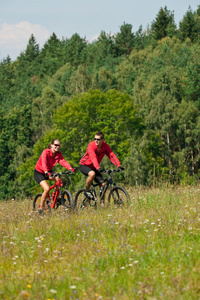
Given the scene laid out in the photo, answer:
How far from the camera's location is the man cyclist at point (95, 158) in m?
8.64

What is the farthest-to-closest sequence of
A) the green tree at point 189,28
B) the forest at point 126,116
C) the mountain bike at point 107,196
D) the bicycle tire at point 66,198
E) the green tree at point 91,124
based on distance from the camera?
the green tree at point 189,28, the forest at point 126,116, the green tree at point 91,124, the bicycle tire at point 66,198, the mountain bike at point 107,196

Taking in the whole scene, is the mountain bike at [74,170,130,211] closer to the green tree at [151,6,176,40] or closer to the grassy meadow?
the grassy meadow

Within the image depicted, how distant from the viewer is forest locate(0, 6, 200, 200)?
40438 millimetres

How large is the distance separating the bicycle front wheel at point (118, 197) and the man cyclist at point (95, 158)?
348 millimetres

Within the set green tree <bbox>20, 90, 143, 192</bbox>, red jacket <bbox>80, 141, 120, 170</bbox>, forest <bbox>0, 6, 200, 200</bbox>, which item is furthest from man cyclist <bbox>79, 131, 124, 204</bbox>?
green tree <bbox>20, 90, 143, 192</bbox>

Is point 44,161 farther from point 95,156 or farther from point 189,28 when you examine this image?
point 189,28

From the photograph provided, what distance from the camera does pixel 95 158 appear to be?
8.59 metres

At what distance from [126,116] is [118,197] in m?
33.4

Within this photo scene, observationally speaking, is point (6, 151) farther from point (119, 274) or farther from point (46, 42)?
point (46, 42)

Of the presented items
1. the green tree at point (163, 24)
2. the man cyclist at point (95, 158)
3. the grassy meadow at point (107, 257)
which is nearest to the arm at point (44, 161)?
the man cyclist at point (95, 158)

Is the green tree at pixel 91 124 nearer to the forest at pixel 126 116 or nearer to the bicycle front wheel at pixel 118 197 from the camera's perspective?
the forest at pixel 126 116

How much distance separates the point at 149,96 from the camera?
55281mm

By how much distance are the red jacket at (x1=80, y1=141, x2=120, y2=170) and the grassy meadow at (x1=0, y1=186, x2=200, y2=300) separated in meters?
1.56

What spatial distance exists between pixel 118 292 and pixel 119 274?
1.45ft
